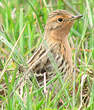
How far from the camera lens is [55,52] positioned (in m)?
4.13

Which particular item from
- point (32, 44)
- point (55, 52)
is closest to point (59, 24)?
point (55, 52)

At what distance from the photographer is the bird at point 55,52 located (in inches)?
155

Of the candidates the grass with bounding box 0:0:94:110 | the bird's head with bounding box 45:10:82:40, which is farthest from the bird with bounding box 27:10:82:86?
the grass with bounding box 0:0:94:110

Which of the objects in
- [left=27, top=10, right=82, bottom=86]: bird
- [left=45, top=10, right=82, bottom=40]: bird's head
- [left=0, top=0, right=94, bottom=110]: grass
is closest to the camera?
[left=0, top=0, right=94, bottom=110]: grass

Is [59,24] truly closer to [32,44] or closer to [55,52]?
[55,52]

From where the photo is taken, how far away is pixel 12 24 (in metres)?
5.14

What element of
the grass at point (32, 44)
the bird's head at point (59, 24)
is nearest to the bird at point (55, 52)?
the bird's head at point (59, 24)

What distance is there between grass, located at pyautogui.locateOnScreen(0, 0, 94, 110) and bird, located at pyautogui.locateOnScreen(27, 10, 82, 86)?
0.12 m

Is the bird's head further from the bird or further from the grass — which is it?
the grass

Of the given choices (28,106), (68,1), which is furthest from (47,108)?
(68,1)

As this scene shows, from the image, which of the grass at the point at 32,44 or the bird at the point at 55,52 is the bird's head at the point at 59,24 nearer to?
the bird at the point at 55,52

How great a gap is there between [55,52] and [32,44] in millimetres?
907

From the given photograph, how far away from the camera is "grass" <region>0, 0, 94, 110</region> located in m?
3.41

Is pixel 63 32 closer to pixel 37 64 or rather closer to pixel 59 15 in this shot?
pixel 59 15
